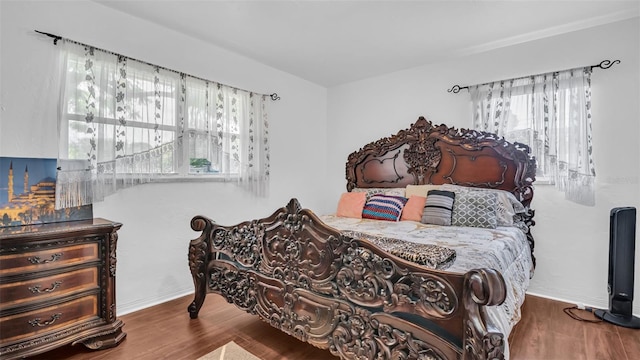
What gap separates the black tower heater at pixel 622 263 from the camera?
2.36 meters

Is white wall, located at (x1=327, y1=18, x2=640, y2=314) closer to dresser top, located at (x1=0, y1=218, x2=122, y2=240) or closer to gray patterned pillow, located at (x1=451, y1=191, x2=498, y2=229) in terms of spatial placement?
gray patterned pillow, located at (x1=451, y1=191, x2=498, y2=229)

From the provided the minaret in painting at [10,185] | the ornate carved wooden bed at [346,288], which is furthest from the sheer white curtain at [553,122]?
the minaret in painting at [10,185]

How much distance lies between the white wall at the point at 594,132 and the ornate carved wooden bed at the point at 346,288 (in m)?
0.29

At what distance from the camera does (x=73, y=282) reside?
1.92 m

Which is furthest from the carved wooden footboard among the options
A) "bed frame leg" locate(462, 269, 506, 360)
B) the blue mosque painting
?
the blue mosque painting

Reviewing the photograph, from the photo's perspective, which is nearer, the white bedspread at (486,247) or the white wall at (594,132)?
the white bedspread at (486,247)

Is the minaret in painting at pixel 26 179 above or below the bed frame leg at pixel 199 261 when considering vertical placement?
above

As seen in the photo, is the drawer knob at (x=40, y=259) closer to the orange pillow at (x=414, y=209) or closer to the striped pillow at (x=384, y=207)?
the striped pillow at (x=384, y=207)

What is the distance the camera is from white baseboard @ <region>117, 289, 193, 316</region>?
2525 millimetres

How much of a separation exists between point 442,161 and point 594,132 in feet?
4.41

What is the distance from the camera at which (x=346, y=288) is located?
157cm

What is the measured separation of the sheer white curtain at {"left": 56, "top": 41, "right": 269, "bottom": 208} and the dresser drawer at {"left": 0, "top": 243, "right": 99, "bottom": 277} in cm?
49

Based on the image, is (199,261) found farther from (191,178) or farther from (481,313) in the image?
(481,313)


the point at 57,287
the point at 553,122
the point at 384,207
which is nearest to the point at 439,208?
the point at 384,207
